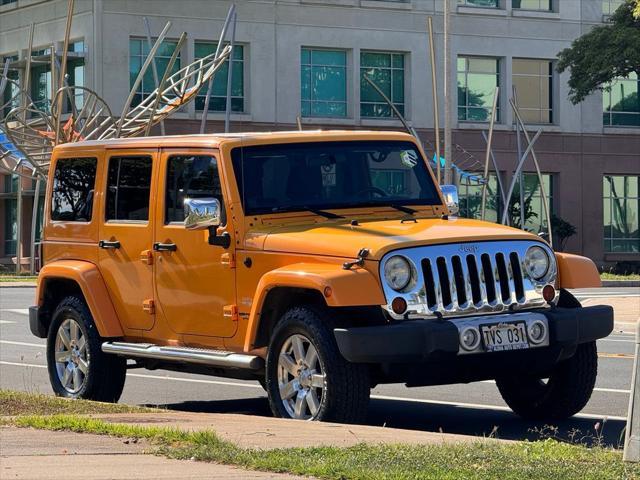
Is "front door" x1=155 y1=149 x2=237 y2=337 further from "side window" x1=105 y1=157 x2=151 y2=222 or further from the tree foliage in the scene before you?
the tree foliage

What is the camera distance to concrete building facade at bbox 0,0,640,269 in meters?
52.1

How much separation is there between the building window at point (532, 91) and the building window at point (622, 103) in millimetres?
2473

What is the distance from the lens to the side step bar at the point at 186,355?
11055 millimetres

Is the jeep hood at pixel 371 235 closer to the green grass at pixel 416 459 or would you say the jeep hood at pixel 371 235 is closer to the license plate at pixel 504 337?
the license plate at pixel 504 337

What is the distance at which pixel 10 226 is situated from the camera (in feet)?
193

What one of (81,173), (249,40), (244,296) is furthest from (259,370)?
(249,40)

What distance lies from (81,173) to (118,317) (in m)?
1.48

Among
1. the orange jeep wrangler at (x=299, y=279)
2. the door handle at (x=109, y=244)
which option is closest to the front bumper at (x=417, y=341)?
the orange jeep wrangler at (x=299, y=279)

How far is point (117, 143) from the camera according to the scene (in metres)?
12.9

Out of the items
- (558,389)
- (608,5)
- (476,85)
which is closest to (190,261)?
(558,389)

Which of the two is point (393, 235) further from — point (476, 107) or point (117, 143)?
point (476, 107)

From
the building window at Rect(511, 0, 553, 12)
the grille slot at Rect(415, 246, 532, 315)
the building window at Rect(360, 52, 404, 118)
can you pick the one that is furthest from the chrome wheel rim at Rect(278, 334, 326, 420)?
the building window at Rect(511, 0, 553, 12)

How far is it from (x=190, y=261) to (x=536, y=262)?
273cm

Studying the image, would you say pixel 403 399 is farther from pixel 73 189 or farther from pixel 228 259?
pixel 73 189
